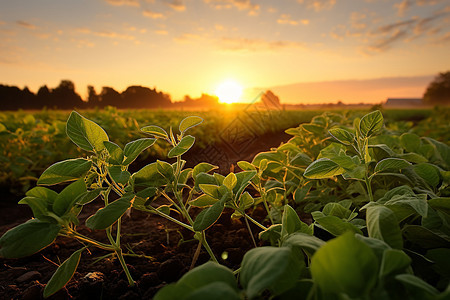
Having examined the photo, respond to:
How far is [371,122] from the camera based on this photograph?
96cm

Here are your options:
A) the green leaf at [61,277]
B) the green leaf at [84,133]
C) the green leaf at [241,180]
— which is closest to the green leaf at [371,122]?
the green leaf at [241,180]

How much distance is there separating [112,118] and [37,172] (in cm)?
144

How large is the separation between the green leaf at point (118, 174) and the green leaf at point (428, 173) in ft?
3.30

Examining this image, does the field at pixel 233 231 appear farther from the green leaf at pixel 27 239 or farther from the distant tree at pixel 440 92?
the distant tree at pixel 440 92

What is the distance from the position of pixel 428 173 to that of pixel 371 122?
0.34 meters

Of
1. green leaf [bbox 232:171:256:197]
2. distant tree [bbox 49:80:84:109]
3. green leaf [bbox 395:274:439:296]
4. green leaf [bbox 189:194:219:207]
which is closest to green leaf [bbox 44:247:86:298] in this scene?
green leaf [bbox 189:194:219:207]

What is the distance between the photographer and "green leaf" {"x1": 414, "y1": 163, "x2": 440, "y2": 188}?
108 centimetres

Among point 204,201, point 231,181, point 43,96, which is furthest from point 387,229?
point 43,96

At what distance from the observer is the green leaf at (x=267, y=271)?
460mm

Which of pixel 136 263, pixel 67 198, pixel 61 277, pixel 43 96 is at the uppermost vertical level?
pixel 43 96

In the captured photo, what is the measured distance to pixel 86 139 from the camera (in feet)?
2.96

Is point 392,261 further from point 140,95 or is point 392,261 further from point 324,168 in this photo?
point 140,95

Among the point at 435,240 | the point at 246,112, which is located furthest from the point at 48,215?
the point at 246,112

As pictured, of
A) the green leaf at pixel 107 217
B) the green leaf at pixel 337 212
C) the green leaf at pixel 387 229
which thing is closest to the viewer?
the green leaf at pixel 387 229
